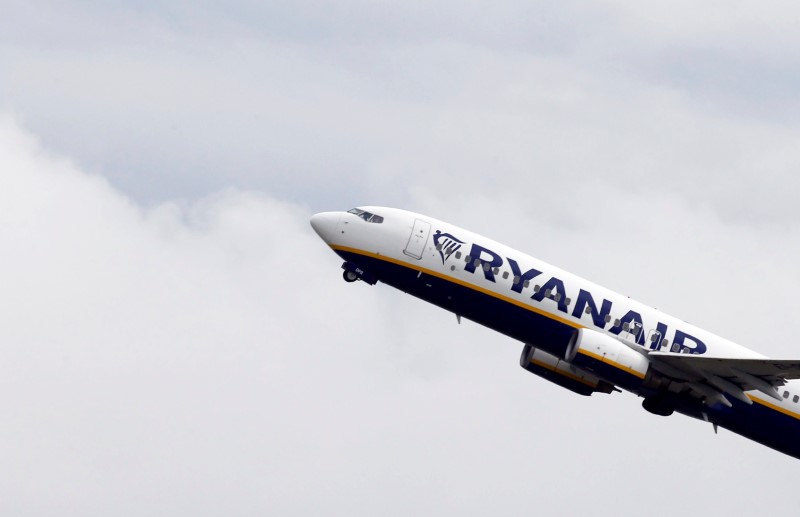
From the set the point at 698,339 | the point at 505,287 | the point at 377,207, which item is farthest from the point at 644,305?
the point at 377,207

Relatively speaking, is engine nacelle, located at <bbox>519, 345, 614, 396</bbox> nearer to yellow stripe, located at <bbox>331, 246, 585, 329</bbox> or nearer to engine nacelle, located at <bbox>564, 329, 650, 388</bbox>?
engine nacelle, located at <bbox>564, 329, 650, 388</bbox>

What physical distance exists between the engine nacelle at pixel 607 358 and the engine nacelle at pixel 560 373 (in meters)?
6.38

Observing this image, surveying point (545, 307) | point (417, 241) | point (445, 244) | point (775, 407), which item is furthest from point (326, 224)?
point (775, 407)

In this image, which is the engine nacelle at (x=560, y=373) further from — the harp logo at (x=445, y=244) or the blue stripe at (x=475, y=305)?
the harp logo at (x=445, y=244)

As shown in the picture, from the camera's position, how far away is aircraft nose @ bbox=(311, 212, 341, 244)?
2864 inches

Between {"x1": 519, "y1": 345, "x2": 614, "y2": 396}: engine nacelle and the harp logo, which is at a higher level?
the harp logo

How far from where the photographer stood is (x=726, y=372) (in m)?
72.6

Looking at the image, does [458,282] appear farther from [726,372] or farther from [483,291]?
[726,372]

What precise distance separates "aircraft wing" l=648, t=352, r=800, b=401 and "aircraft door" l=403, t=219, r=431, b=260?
1249 cm

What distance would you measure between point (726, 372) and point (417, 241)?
16589 mm

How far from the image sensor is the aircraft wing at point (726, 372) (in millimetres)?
70812

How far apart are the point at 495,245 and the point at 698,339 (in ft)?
39.5

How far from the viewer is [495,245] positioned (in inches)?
2886

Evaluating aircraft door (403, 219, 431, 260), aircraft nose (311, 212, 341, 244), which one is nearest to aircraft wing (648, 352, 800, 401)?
aircraft door (403, 219, 431, 260)
